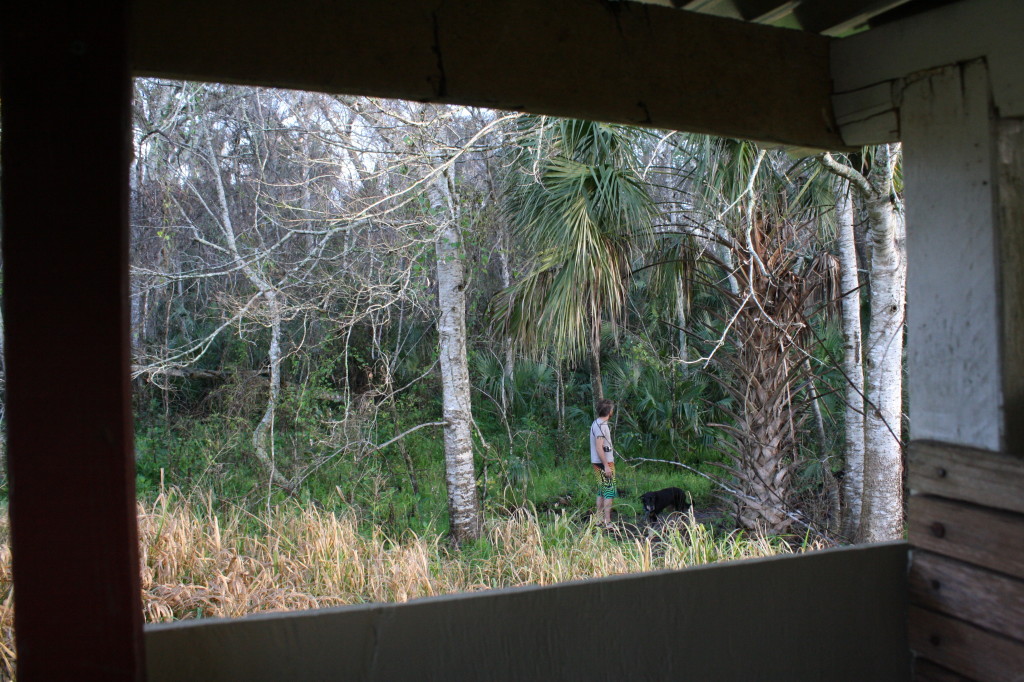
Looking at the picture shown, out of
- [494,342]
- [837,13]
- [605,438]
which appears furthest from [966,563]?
[494,342]

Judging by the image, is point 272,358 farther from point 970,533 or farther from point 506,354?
point 970,533

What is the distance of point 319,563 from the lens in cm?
527

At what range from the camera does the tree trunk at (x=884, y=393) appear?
21.5 feet

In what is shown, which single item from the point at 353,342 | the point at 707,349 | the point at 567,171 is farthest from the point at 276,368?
the point at 707,349

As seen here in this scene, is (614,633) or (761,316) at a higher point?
(761,316)

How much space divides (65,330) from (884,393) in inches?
270

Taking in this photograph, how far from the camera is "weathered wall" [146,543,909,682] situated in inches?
66.2

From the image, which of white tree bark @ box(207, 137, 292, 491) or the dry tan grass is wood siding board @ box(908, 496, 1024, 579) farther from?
white tree bark @ box(207, 137, 292, 491)

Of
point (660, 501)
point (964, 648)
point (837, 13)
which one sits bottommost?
point (660, 501)

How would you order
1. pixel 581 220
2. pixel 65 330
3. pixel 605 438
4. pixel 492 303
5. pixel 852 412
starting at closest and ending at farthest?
pixel 65 330 → pixel 581 220 → pixel 852 412 → pixel 605 438 → pixel 492 303

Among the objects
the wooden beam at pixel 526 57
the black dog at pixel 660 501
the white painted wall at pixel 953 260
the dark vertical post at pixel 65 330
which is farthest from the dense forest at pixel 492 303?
the dark vertical post at pixel 65 330

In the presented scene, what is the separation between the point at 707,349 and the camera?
1028cm

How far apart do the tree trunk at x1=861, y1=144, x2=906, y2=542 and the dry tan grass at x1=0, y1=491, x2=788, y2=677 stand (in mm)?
1043

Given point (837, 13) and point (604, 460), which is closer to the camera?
point (837, 13)
